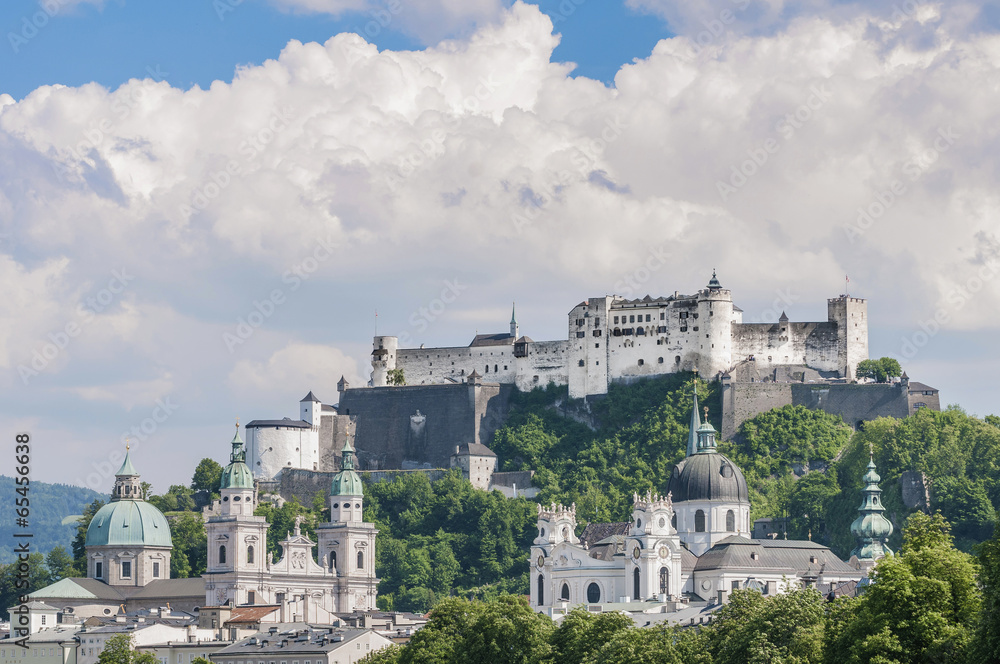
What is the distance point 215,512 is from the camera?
113 metres

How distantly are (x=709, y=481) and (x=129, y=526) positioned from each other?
30.5 metres

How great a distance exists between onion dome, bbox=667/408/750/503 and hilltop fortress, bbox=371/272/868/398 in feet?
74.7

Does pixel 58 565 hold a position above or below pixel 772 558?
above

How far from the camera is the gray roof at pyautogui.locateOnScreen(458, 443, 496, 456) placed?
4660 inches

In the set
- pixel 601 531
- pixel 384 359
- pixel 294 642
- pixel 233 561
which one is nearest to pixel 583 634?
pixel 294 642

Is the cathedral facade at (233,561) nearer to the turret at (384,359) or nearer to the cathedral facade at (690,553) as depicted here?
the cathedral facade at (690,553)

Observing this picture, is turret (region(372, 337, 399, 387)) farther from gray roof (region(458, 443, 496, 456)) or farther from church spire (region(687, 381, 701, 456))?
church spire (region(687, 381, 701, 456))

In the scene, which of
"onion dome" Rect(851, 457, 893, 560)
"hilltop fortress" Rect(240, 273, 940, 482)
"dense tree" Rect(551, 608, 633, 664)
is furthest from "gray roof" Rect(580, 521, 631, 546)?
"dense tree" Rect(551, 608, 633, 664)

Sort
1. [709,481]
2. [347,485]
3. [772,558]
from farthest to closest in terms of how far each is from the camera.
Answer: [347,485] < [709,481] < [772,558]

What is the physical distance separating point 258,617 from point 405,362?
35.2 meters

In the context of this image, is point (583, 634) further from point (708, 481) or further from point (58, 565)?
point (58, 565)

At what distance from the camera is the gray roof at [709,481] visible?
93438 millimetres

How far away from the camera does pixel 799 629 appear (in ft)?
184

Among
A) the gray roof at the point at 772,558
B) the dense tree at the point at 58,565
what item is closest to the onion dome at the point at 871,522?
the gray roof at the point at 772,558
